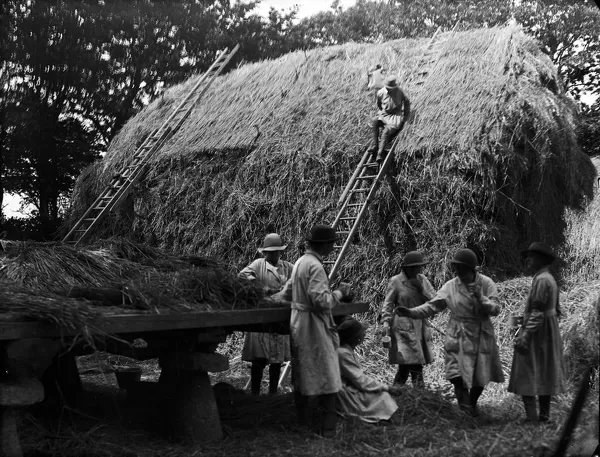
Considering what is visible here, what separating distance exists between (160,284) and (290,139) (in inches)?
232

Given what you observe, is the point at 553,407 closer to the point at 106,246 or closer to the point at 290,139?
the point at 106,246

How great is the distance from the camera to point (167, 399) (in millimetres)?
6512

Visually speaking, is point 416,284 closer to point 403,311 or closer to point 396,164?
point 403,311

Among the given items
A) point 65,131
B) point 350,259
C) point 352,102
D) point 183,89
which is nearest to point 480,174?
point 350,259

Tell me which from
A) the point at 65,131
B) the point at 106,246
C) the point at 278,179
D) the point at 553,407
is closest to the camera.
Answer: the point at 553,407

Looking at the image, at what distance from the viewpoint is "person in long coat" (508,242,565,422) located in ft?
21.0

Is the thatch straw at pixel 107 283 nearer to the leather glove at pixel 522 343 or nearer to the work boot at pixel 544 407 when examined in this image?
the leather glove at pixel 522 343

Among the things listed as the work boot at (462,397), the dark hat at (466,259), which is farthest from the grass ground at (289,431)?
the dark hat at (466,259)

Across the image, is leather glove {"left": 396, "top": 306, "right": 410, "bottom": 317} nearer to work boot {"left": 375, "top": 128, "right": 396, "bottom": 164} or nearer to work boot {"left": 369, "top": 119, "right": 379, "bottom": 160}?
work boot {"left": 375, "top": 128, "right": 396, "bottom": 164}

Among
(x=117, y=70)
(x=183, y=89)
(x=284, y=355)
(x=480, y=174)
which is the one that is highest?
(x=117, y=70)

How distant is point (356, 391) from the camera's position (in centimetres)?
659

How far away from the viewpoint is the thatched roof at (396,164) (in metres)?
10.1

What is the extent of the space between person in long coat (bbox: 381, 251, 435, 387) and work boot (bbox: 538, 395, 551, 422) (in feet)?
4.29

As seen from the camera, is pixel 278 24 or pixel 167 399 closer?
pixel 167 399
